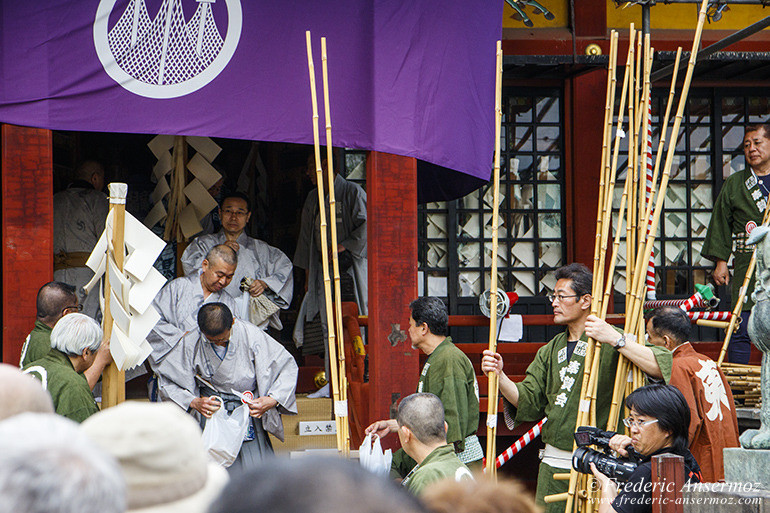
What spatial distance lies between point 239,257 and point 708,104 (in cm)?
429

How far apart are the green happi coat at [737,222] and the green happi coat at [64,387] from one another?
4.55 m

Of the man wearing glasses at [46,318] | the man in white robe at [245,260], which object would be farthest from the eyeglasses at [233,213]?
the man wearing glasses at [46,318]

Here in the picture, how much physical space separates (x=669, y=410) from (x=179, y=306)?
3.55 m

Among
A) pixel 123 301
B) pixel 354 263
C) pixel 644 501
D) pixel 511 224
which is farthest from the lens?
pixel 511 224

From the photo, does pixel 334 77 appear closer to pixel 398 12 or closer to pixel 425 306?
pixel 398 12

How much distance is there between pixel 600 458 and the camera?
3617mm

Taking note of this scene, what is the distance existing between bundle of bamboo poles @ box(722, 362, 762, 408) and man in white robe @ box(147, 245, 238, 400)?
11.1 ft

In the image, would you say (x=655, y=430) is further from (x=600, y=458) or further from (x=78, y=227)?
(x=78, y=227)

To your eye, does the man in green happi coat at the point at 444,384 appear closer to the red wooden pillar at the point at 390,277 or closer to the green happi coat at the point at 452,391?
the green happi coat at the point at 452,391

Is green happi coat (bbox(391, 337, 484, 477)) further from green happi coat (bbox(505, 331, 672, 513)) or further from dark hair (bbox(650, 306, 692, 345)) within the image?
dark hair (bbox(650, 306, 692, 345))

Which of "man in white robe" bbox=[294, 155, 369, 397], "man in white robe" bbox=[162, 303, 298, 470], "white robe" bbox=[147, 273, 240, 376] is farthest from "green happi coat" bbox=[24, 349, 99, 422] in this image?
"man in white robe" bbox=[294, 155, 369, 397]

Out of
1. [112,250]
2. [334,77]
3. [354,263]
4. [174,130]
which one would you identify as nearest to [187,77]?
[174,130]

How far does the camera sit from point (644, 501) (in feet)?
10.8

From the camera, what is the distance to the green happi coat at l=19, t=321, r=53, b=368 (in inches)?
176
